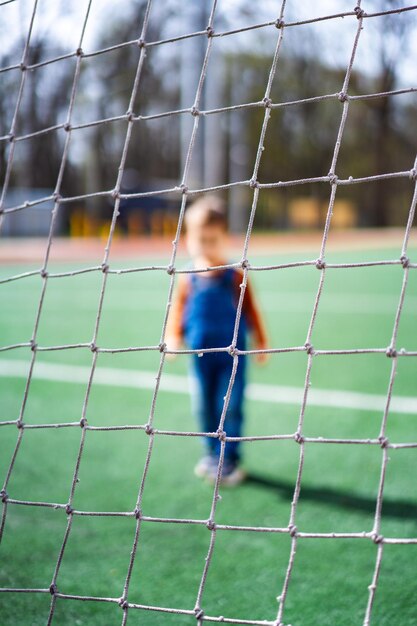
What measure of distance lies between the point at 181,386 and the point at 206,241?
174 centimetres

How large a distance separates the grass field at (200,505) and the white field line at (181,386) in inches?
3.2

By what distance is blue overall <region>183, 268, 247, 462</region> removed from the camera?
3.12 meters

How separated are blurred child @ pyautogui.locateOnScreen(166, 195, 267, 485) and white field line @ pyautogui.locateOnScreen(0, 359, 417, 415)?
103 cm

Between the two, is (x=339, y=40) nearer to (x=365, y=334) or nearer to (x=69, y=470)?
(x=365, y=334)

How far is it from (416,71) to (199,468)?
179 inches

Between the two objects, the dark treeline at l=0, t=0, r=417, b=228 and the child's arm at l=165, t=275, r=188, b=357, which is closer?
the child's arm at l=165, t=275, r=188, b=357

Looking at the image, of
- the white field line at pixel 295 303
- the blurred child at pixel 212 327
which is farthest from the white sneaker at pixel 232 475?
the white field line at pixel 295 303

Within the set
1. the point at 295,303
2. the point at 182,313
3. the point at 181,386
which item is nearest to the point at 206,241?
the point at 182,313

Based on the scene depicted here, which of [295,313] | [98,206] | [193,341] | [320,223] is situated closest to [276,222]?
[320,223]

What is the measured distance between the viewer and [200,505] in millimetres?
2824

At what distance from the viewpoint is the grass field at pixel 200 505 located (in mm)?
2148

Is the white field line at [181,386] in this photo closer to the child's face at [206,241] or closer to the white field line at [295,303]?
the child's face at [206,241]

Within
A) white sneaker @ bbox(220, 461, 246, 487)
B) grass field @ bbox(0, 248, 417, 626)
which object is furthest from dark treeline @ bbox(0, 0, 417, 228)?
white sneaker @ bbox(220, 461, 246, 487)

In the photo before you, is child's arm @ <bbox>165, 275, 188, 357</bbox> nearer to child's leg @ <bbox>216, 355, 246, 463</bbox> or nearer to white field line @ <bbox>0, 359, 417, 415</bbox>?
child's leg @ <bbox>216, 355, 246, 463</bbox>
